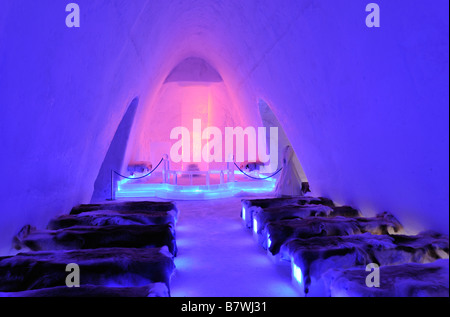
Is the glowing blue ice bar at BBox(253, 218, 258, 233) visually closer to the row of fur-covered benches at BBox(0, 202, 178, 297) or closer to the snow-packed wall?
→ the row of fur-covered benches at BBox(0, 202, 178, 297)

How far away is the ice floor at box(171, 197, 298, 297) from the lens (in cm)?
304

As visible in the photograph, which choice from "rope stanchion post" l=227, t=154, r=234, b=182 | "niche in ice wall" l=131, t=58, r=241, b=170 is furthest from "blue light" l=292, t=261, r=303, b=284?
"niche in ice wall" l=131, t=58, r=241, b=170

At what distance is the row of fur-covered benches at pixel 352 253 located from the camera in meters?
2.15

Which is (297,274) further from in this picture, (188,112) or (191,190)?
(188,112)

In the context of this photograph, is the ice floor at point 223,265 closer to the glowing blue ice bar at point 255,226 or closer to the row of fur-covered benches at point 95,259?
the glowing blue ice bar at point 255,226

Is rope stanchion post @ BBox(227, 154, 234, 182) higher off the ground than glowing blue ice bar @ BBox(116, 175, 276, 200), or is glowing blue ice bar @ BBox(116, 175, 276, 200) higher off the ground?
rope stanchion post @ BBox(227, 154, 234, 182)

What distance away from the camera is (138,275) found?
2645 millimetres

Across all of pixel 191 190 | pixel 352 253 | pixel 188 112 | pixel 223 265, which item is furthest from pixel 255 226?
pixel 188 112

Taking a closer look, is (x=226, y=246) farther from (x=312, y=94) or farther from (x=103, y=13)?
(x=103, y=13)

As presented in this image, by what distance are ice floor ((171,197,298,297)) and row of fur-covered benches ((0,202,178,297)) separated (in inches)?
13.2

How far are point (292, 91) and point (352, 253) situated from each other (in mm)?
3448

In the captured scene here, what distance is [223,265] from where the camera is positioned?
144 inches

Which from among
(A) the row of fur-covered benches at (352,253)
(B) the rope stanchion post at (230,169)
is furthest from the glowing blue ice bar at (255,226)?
(B) the rope stanchion post at (230,169)

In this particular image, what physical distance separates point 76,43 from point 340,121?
11.1 feet
